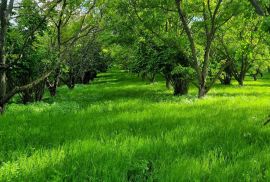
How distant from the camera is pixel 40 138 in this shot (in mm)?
7535

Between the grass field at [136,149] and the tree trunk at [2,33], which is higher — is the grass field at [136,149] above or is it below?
below

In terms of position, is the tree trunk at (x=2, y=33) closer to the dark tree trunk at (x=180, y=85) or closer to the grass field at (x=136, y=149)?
the grass field at (x=136, y=149)

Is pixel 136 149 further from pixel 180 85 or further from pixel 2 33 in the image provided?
pixel 180 85

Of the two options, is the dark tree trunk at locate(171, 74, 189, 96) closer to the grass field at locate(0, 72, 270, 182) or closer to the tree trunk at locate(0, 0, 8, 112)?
the grass field at locate(0, 72, 270, 182)

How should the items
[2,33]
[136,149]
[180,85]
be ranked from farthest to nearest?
Answer: [180,85], [2,33], [136,149]

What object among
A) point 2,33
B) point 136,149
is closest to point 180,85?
point 2,33

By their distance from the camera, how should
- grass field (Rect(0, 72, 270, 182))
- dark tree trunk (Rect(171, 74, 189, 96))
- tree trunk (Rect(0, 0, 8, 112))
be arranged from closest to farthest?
1. grass field (Rect(0, 72, 270, 182))
2. tree trunk (Rect(0, 0, 8, 112))
3. dark tree trunk (Rect(171, 74, 189, 96))

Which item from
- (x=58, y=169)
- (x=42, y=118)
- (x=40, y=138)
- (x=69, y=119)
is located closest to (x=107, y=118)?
(x=69, y=119)

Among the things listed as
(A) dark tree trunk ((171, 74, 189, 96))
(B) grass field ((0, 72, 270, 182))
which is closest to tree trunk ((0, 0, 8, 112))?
(B) grass field ((0, 72, 270, 182))

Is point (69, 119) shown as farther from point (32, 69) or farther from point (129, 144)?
point (32, 69)

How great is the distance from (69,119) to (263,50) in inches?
1100

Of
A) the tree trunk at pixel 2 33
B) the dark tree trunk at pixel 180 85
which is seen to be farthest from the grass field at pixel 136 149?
the dark tree trunk at pixel 180 85

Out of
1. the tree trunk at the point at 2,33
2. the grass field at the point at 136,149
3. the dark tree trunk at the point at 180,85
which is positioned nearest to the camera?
the grass field at the point at 136,149

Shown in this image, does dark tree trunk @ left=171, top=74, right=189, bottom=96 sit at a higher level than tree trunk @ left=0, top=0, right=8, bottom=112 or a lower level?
lower
